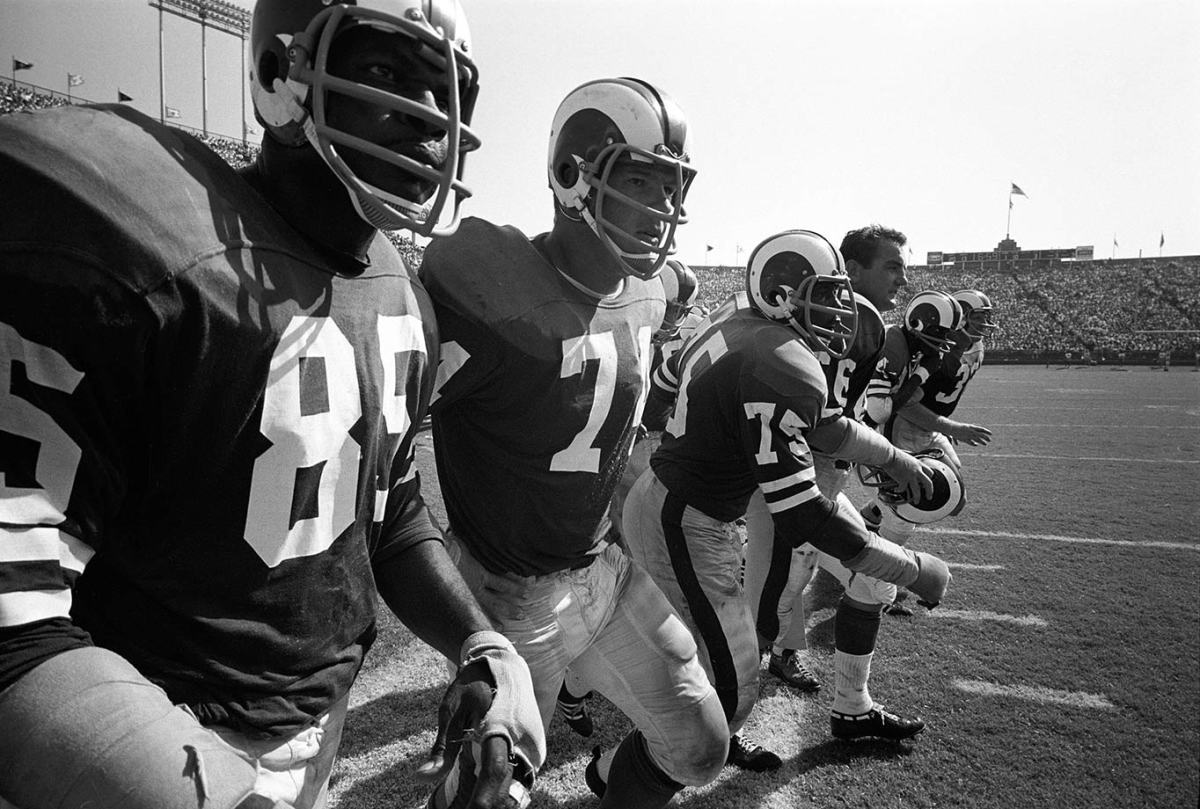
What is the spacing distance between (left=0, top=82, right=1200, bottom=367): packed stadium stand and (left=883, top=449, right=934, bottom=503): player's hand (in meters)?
27.3

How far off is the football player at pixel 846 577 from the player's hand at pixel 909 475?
273 millimetres

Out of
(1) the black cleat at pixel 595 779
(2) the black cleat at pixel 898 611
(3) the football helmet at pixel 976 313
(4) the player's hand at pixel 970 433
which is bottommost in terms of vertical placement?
(2) the black cleat at pixel 898 611

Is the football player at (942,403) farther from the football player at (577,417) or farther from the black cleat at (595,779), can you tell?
the football player at (577,417)

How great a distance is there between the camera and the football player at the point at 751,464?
276 cm

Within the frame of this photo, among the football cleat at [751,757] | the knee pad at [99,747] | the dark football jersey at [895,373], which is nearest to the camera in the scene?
the knee pad at [99,747]

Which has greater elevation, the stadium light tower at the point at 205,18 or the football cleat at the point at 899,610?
the stadium light tower at the point at 205,18

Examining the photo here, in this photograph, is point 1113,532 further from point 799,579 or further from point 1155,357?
point 1155,357

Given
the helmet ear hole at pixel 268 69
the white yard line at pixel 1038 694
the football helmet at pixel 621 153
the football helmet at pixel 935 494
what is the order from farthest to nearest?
the white yard line at pixel 1038 694
the football helmet at pixel 935 494
the football helmet at pixel 621 153
the helmet ear hole at pixel 268 69

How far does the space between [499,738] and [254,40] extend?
1.32 metres

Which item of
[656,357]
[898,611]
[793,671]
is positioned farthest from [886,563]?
[656,357]

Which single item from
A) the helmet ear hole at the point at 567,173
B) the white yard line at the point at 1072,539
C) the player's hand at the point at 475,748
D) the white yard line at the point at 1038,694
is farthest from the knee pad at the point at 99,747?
the white yard line at the point at 1072,539

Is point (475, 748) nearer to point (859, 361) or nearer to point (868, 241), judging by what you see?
point (859, 361)

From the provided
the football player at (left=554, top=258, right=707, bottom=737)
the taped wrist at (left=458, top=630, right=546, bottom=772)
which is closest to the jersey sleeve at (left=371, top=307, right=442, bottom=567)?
the taped wrist at (left=458, top=630, right=546, bottom=772)

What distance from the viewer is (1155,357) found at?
104 ft
